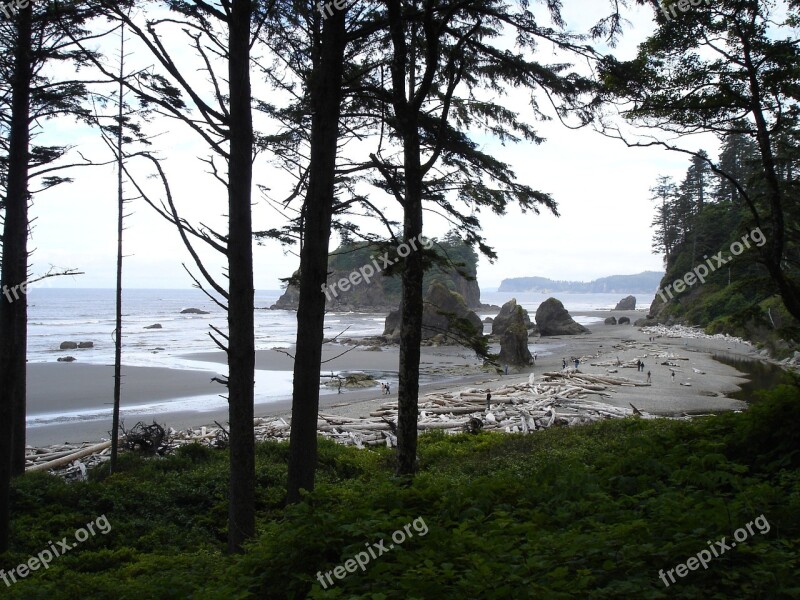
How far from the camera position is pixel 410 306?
8.76 meters

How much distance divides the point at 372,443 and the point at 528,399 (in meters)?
6.90

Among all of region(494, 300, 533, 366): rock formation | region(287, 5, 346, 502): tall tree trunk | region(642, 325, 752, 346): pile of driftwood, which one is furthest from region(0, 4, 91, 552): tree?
region(642, 325, 752, 346): pile of driftwood

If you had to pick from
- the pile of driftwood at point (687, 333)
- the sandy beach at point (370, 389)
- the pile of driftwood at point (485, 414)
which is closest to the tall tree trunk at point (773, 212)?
the pile of driftwood at point (485, 414)

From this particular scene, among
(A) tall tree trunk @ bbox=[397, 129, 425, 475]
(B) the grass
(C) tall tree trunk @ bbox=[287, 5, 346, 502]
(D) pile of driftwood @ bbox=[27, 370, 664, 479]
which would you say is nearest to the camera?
(B) the grass

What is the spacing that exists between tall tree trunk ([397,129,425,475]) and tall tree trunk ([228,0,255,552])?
277cm

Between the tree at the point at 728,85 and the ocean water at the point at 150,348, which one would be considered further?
the ocean water at the point at 150,348

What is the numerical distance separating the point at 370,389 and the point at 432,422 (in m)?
9.03

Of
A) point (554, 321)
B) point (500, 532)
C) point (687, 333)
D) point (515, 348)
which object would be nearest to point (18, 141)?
point (500, 532)

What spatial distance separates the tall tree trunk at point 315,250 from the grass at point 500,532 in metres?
1.35

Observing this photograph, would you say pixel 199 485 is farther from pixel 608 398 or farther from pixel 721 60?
pixel 608 398

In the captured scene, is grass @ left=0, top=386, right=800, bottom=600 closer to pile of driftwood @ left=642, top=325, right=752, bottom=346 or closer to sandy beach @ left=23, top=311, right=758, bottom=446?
sandy beach @ left=23, top=311, right=758, bottom=446

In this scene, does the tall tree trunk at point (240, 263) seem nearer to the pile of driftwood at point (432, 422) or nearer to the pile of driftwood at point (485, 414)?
the pile of driftwood at point (432, 422)

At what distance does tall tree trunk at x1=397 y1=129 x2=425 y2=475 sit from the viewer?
8.62 metres

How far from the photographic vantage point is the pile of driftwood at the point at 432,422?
583 inches
